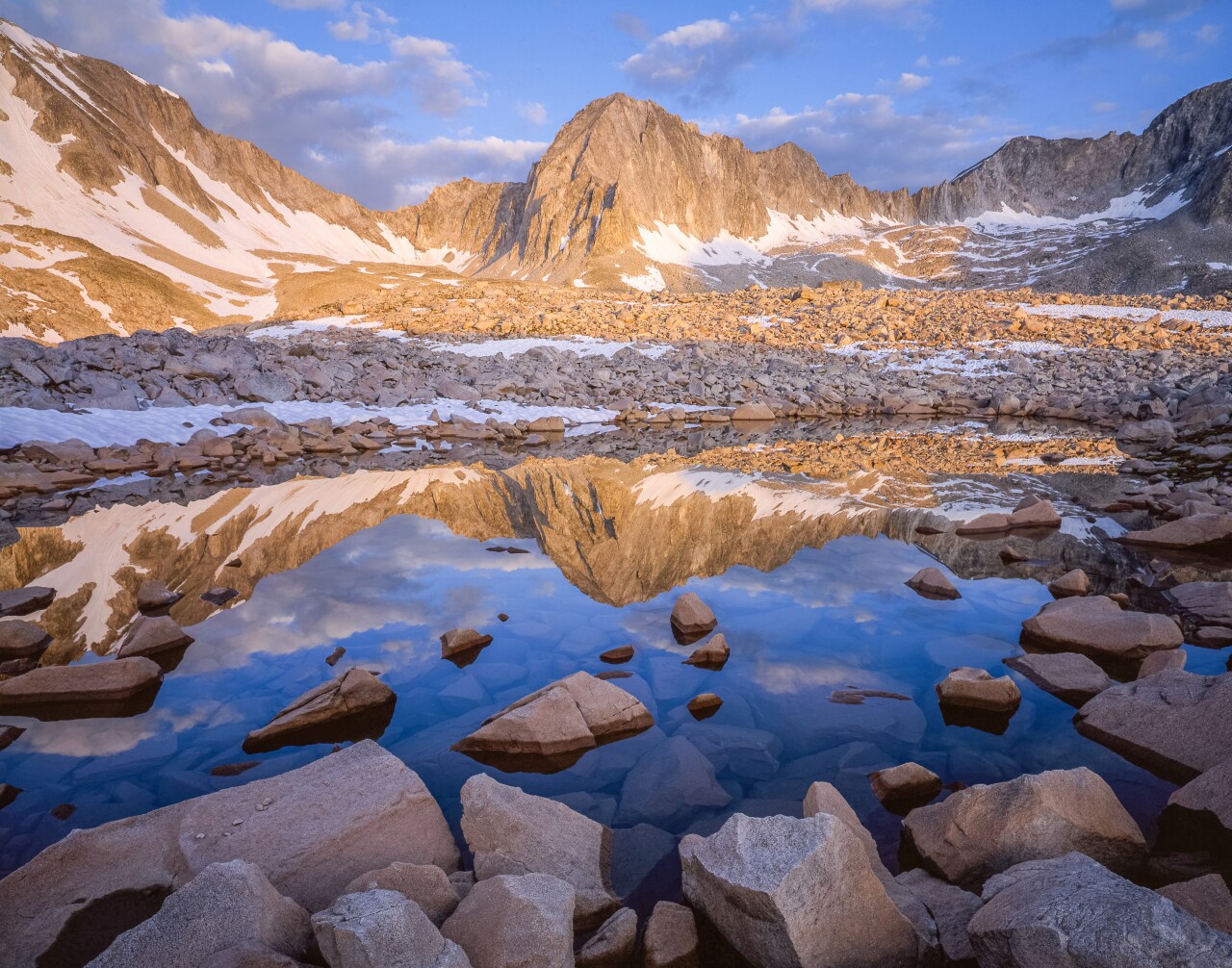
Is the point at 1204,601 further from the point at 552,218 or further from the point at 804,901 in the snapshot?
the point at 552,218

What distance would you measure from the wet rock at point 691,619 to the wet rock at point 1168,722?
119 inches

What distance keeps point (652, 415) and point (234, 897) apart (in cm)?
2119

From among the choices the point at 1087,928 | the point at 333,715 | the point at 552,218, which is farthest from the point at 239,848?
the point at 552,218

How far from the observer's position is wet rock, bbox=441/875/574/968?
2.61m

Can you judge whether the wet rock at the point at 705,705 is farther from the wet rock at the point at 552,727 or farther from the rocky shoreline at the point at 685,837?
the wet rock at the point at 552,727

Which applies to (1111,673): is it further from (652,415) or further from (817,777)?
(652,415)

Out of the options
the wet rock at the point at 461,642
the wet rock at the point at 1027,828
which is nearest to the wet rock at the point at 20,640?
the wet rock at the point at 461,642

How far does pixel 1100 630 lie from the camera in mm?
6156

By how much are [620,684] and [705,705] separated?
0.76m

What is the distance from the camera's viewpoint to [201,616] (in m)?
7.05

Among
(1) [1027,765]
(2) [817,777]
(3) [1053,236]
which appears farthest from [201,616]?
(3) [1053,236]

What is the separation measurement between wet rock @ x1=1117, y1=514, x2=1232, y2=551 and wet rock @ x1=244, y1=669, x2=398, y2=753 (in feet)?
31.8

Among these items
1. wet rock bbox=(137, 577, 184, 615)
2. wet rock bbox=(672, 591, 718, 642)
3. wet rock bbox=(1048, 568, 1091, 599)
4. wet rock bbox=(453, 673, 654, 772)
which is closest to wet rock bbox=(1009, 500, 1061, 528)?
wet rock bbox=(1048, 568, 1091, 599)

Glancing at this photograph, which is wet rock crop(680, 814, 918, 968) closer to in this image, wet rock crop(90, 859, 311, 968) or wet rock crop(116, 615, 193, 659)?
wet rock crop(90, 859, 311, 968)
